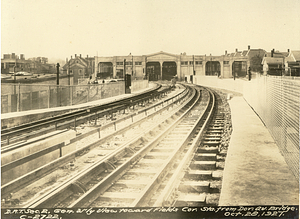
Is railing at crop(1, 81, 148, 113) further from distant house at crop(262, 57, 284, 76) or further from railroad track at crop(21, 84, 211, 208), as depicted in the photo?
distant house at crop(262, 57, 284, 76)

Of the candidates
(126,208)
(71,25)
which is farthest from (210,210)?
(71,25)

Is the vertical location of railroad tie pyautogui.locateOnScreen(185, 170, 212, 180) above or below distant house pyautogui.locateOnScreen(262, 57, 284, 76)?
below

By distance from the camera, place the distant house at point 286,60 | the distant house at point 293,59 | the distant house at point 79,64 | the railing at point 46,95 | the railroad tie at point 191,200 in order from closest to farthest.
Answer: the railroad tie at point 191,200, the distant house at point 293,59, the distant house at point 286,60, the distant house at point 79,64, the railing at point 46,95

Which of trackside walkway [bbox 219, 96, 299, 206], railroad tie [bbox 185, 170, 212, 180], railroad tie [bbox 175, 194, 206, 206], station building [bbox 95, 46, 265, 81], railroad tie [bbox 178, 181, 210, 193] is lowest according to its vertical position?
railroad tie [bbox 175, 194, 206, 206]

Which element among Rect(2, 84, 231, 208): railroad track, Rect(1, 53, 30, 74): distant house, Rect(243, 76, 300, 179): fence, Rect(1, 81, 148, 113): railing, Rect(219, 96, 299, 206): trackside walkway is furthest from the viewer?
Rect(1, 81, 148, 113): railing

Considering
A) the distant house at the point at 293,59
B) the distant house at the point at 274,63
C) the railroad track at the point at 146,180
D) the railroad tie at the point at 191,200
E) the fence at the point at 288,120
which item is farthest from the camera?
the distant house at the point at 274,63

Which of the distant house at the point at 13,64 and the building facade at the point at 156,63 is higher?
the building facade at the point at 156,63

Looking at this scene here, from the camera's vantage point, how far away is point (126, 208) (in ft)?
16.0

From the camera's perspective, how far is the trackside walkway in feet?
17.0

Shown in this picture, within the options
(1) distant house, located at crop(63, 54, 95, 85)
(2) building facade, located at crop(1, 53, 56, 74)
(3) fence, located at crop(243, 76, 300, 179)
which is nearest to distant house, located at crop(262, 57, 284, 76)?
(3) fence, located at crop(243, 76, 300, 179)

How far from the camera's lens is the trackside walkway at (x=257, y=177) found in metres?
5.19

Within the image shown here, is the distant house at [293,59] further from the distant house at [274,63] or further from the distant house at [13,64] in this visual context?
the distant house at [13,64]

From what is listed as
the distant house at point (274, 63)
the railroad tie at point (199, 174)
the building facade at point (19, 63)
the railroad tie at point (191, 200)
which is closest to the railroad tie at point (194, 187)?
the railroad tie at point (191, 200)

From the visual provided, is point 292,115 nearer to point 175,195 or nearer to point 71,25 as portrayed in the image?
point 175,195
